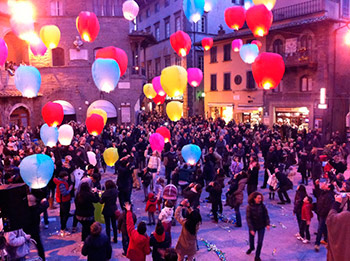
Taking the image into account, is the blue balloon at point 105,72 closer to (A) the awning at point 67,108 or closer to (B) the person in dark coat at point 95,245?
(B) the person in dark coat at point 95,245

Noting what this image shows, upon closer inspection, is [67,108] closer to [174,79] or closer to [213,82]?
[213,82]

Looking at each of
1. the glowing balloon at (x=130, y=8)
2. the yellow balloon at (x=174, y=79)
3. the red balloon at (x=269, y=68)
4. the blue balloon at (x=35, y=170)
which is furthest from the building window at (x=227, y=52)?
the blue balloon at (x=35, y=170)

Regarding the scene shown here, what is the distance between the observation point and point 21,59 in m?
24.1

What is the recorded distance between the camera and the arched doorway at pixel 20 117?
21.9 m

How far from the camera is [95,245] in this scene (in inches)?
191

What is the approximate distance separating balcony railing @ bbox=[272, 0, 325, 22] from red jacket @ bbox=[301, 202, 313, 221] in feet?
61.0

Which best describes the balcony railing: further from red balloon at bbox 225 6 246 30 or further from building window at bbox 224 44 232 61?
red balloon at bbox 225 6 246 30

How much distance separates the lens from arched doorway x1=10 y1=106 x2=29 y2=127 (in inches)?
862

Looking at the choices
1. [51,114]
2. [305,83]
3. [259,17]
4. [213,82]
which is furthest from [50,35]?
[213,82]

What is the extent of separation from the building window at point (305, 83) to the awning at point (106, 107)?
1447 centimetres

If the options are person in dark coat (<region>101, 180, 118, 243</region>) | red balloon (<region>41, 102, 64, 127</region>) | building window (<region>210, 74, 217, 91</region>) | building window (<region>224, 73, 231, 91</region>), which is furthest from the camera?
building window (<region>210, 74, 217, 91</region>)

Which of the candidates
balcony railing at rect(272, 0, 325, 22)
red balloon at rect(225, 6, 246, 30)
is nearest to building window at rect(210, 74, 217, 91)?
balcony railing at rect(272, 0, 325, 22)

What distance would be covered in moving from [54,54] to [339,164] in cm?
2183

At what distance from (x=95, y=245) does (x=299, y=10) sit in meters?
23.1
